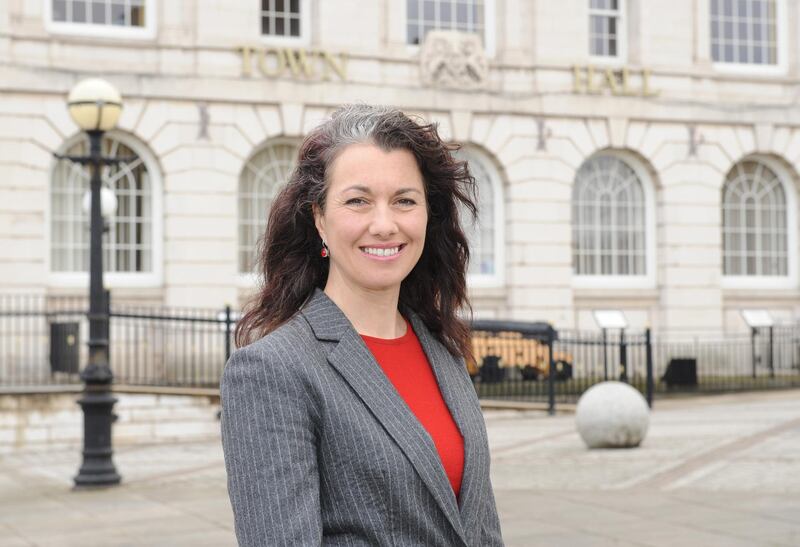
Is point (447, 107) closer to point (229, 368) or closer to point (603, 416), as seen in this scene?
point (603, 416)

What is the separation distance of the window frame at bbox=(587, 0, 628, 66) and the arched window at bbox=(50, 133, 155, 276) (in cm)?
1020

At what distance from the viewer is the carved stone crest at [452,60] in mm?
26547

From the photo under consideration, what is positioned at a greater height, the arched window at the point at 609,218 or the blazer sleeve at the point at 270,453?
the arched window at the point at 609,218

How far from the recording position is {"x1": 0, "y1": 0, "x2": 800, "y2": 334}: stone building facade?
2419 centimetres

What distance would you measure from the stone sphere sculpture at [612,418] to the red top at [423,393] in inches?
435

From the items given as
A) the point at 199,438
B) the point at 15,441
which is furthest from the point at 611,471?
the point at 15,441

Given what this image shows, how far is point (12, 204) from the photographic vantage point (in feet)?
76.7

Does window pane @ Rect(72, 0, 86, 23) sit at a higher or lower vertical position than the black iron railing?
higher

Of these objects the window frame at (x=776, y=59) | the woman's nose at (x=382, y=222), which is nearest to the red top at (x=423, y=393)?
the woman's nose at (x=382, y=222)

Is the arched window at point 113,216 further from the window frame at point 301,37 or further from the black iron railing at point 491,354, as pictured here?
the window frame at point 301,37

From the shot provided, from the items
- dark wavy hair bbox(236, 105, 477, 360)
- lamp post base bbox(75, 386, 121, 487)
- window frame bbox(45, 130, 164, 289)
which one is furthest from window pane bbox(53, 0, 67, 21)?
dark wavy hair bbox(236, 105, 477, 360)

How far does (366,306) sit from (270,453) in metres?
0.54

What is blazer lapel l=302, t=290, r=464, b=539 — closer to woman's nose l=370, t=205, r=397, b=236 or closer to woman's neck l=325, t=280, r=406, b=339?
woman's neck l=325, t=280, r=406, b=339

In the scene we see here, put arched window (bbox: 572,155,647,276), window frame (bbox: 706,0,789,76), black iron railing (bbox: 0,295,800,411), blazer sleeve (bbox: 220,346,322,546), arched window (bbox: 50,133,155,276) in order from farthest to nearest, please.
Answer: window frame (bbox: 706,0,789,76) < arched window (bbox: 572,155,647,276) < arched window (bbox: 50,133,155,276) < black iron railing (bbox: 0,295,800,411) < blazer sleeve (bbox: 220,346,322,546)
